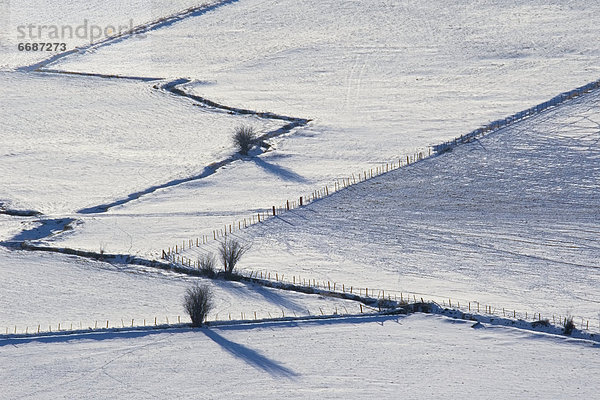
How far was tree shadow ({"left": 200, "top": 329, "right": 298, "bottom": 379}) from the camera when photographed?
3110cm

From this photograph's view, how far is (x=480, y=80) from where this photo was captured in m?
66.9

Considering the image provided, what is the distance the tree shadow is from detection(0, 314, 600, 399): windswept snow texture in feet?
0.10

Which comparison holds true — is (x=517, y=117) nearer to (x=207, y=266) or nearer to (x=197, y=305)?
(x=207, y=266)

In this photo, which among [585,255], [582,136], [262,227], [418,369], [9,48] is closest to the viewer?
[418,369]

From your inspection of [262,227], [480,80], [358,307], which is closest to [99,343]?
[358,307]

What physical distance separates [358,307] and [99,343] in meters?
8.48

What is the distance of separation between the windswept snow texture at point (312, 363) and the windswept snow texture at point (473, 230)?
301 centimetres

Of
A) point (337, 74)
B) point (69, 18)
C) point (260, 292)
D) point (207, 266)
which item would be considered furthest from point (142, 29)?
point (260, 292)

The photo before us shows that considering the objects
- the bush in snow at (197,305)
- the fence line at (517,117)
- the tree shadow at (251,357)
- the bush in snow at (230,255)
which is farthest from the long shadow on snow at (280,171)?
the tree shadow at (251,357)

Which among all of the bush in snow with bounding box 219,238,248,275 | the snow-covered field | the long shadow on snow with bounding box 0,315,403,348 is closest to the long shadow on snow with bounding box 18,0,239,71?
the snow-covered field

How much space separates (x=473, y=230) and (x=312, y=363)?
518 inches

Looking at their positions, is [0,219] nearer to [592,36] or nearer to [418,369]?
[418,369]

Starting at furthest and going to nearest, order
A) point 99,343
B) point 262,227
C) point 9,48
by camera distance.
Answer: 1. point 9,48
2. point 262,227
3. point 99,343

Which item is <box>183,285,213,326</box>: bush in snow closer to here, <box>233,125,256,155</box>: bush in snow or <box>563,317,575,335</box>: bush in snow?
<box>563,317,575,335</box>: bush in snow
